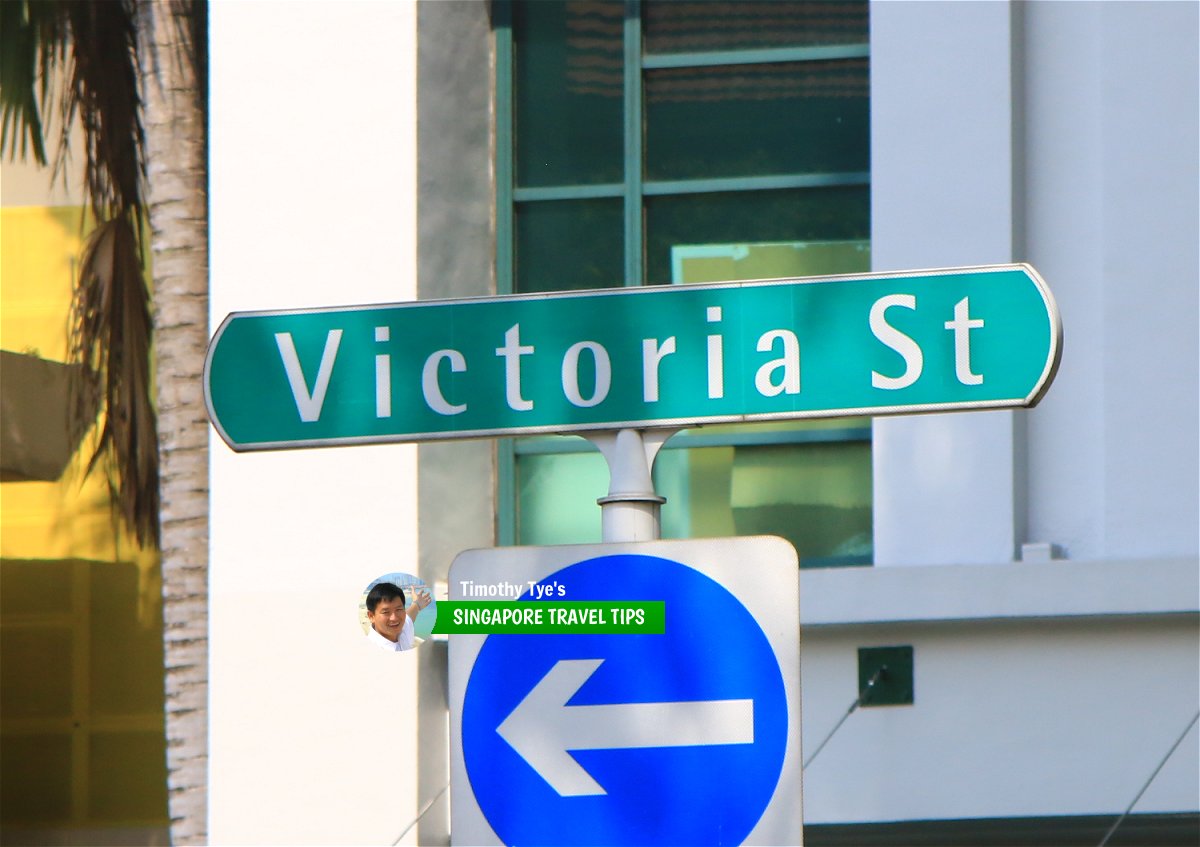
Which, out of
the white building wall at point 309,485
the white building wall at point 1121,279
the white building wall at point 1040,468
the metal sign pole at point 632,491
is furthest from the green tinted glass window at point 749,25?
the metal sign pole at point 632,491

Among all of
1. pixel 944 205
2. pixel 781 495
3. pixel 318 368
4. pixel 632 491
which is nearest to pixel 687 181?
pixel 944 205

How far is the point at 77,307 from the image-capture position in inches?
347

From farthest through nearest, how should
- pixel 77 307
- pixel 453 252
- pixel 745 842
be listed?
1. pixel 77 307
2. pixel 453 252
3. pixel 745 842

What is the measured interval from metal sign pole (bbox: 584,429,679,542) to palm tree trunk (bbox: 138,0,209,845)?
15.8 feet

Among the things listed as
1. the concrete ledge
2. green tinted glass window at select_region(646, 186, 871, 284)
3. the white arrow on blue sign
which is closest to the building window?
green tinted glass window at select_region(646, 186, 871, 284)

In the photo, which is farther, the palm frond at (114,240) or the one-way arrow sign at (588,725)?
the palm frond at (114,240)

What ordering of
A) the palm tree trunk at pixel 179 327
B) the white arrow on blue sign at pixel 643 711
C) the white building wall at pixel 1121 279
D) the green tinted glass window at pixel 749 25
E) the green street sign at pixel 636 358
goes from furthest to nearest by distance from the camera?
the palm tree trunk at pixel 179 327
the green tinted glass window at pixel 749 25
the white building wall at pixel 1121 279
the green street sign at pixel 636 358
the white arrow on blue sign at pixel 643 711

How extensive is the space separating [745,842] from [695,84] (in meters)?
4.23

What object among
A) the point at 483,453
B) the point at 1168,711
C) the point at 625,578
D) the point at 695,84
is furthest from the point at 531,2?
the point at 625,578

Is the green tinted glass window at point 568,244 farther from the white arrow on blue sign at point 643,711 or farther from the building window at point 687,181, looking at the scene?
the white arrow on blue sign at point 643,711

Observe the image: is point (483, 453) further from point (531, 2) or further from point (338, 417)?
point (338, 417)

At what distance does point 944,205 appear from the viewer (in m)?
5.56

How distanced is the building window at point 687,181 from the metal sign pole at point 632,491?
332 cm

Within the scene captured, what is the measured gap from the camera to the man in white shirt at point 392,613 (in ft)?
8.32
